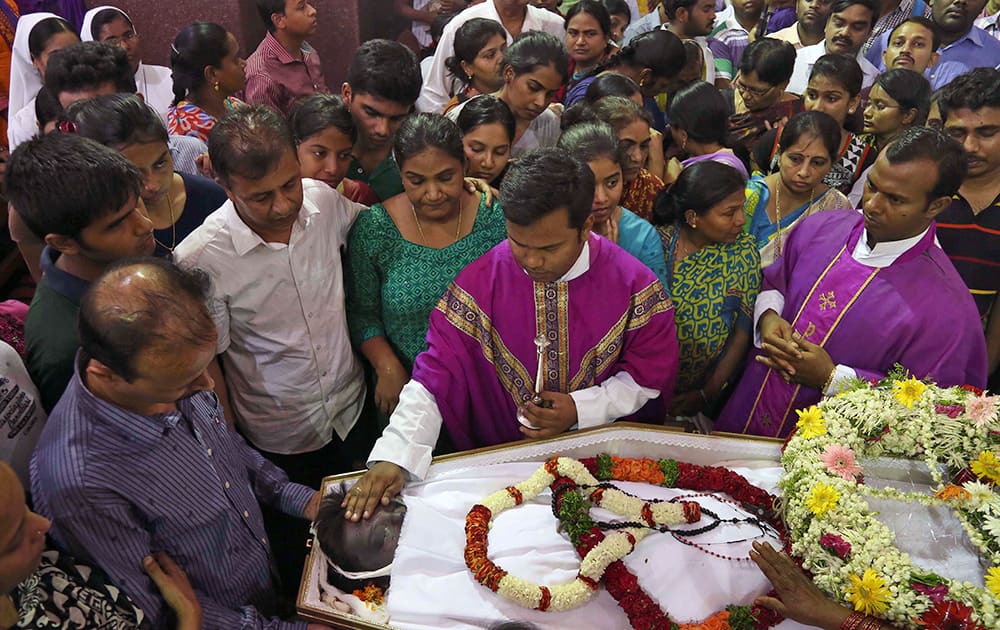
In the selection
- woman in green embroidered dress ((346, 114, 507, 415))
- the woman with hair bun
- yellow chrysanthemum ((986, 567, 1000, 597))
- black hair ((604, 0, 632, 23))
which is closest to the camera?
yellow chrysanthemum ((986, 567, 1000, 597))

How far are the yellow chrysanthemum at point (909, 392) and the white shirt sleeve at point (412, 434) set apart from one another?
4.97ft

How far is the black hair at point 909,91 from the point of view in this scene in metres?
4.26

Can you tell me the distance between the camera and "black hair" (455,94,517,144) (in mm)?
3229

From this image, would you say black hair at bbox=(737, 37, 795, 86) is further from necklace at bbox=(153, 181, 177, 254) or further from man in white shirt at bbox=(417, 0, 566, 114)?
necklace at bbox=(153, 181, 177, 254)

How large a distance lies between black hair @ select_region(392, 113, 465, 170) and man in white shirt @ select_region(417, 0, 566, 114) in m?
2.49

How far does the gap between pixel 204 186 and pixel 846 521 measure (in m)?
2.67

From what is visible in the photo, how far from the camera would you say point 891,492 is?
6.88 ft

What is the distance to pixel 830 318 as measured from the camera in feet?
9.17

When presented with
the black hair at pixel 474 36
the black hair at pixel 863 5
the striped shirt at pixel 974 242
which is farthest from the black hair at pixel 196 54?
the black hair at pixel 863 5

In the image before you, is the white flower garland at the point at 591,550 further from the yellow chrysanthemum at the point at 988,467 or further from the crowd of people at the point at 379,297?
the yellow chrysanthemum at the point at 988,467

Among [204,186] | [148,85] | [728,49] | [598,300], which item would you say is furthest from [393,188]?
[728,49]

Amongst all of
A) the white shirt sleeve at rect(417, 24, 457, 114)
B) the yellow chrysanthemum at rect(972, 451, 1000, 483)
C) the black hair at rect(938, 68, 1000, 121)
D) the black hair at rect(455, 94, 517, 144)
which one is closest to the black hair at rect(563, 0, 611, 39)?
the white shirt sleeve at rect(417, 24, 457, 114)

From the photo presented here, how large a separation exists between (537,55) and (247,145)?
189 centimetres

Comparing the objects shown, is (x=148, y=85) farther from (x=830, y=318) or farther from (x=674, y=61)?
(x=830, y=318)
